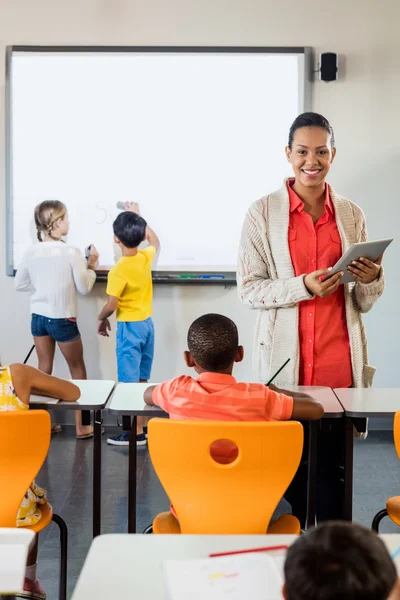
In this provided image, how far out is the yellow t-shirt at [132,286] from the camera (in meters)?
4.48

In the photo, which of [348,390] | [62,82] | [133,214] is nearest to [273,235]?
[348,390]

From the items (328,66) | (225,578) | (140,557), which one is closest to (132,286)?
(328,66)

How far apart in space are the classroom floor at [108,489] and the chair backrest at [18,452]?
744 millimetres

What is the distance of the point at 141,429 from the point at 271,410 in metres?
2.63

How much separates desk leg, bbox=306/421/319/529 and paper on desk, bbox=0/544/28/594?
4.40 ft

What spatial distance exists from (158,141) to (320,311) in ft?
8.00

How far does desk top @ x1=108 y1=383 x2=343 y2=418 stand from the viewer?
8.21 feet

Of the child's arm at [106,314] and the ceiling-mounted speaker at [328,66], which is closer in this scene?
the child's arm at [106,314]

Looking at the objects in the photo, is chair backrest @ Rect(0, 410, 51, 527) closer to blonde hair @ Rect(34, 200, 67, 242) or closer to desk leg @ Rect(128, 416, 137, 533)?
desk leg @ Rect(128, 416, 137, 533)

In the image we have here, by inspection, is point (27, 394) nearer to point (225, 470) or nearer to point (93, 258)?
point (225, 470)

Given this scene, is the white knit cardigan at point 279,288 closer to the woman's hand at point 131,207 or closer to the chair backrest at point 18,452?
the chair backrest at point 18,452

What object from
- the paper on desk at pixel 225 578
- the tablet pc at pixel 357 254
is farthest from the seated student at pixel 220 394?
the paper on desk at pixel 225 578

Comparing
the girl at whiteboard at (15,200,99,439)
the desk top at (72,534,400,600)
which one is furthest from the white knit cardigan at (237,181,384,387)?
the girl at whiteboard at (15,200,99,439)

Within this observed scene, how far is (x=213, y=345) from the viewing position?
2217 millimetres
